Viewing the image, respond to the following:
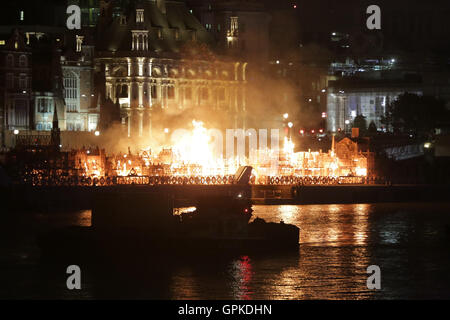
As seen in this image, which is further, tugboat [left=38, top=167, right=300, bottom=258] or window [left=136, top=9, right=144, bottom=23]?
window [left=136, top=9, right=144, bottom=23]

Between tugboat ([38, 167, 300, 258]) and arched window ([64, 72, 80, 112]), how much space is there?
5899 centimetres

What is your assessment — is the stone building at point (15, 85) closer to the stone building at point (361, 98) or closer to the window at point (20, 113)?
the window at point (20, 113)

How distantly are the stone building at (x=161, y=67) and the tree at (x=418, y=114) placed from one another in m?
22.2

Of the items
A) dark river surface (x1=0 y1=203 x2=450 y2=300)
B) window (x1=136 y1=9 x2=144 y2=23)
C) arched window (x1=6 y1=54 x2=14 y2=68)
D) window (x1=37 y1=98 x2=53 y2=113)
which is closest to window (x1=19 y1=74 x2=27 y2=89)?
arched window (x1=6 y1=54 x2=14 y2=68)

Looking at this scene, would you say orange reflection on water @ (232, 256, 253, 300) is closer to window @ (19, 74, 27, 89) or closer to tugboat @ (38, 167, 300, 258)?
tugboat @ (38, 167, 300, 258)

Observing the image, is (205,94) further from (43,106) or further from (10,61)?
(10,61)

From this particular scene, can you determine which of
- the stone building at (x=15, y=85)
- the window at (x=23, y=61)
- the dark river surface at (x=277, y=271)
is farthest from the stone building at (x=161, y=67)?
the dark river surface at (x=277, y=271)

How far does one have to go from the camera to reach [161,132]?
151 m

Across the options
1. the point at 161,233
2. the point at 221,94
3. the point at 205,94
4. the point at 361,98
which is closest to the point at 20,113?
the point at 205,94

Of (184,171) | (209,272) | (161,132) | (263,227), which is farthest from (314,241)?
(161,132)

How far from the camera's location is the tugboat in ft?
284

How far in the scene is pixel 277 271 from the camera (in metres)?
81.1

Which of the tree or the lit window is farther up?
the lit window
